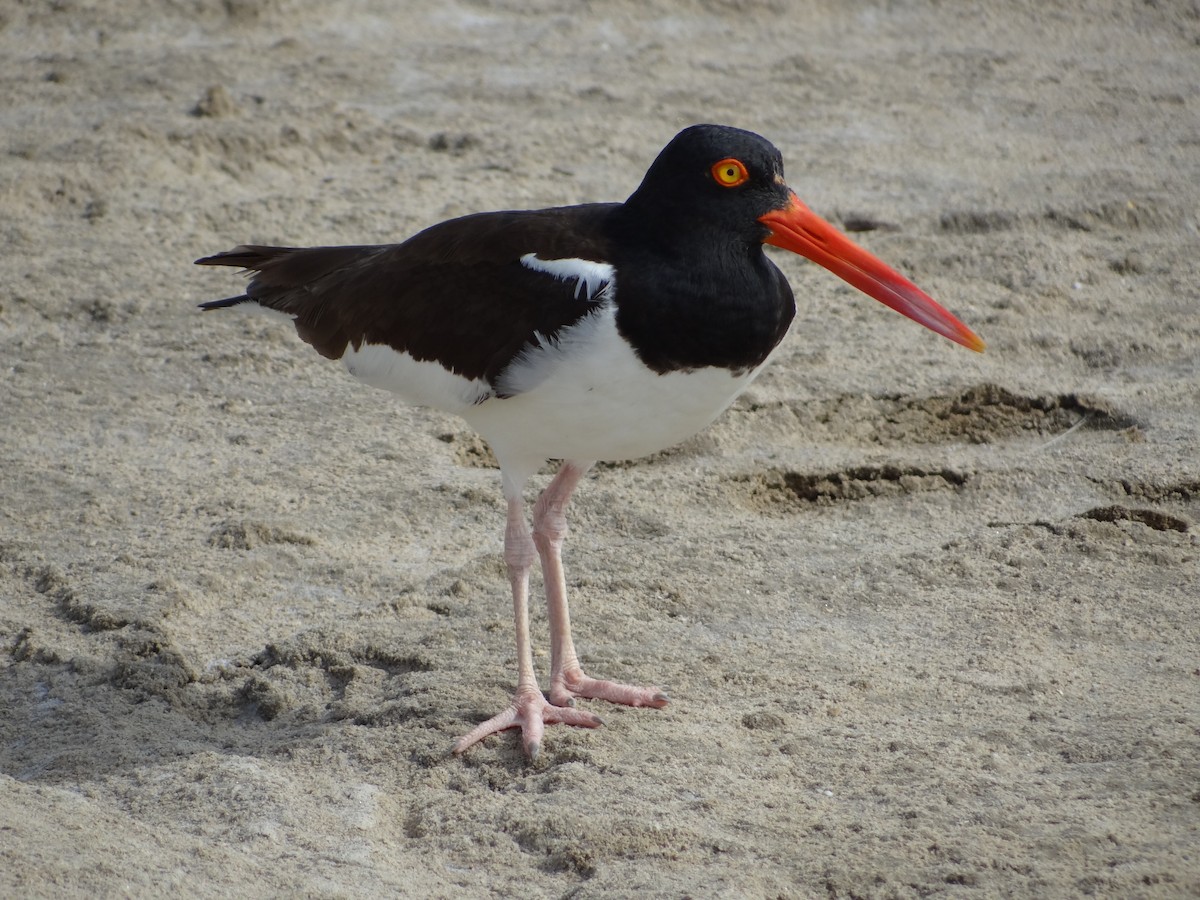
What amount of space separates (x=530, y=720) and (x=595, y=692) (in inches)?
13.0

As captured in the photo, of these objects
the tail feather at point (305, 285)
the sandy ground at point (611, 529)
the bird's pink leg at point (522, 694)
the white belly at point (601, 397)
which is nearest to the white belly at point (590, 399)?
the white belly at point (601, 397)

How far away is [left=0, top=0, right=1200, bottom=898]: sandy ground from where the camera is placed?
3.81 meters

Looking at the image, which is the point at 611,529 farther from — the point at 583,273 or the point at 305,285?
the point at 583,273

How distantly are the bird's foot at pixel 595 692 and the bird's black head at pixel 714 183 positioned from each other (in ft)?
5.00

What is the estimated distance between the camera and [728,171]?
414cm

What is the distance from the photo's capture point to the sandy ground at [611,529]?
3812mm

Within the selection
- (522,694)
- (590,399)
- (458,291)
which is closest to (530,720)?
(522,694)

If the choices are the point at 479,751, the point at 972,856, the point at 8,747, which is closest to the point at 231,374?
the point at 8,747

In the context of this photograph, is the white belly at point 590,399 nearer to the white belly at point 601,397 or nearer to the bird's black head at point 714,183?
the white belly at point 601,397

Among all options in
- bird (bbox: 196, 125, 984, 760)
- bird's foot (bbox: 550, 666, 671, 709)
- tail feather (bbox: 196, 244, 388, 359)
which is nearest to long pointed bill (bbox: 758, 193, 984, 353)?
bird (bbox: 196, 125, 984, 760)

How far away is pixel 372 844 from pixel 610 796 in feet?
2.29

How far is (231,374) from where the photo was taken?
6.59m

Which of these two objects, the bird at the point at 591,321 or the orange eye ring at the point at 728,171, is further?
the orange eye ring at the point at 728,171

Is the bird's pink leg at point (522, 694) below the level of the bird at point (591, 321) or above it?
below
